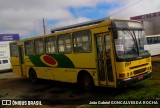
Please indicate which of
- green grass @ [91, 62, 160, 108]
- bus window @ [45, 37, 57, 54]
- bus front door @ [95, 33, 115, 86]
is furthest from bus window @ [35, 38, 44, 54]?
green grass @ [91, 62, 160, 108]

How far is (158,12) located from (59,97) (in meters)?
57.0

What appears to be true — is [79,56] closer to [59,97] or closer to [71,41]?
[71,41]

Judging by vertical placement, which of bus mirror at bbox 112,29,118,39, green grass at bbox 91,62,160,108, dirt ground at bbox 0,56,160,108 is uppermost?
bus mirror at bbox 112,29,118,39

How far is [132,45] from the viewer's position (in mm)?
11859

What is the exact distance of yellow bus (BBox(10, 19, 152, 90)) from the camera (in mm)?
11383

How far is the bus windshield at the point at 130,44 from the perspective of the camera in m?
11.4

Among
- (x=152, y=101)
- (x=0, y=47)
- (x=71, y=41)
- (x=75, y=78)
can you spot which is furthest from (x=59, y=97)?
(x=0, y=47)

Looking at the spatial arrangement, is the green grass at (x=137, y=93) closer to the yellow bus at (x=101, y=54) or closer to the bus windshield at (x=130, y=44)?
the yellow bus at (x=101, y=54)

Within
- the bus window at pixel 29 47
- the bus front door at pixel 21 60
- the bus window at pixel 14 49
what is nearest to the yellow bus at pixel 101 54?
the bus window at pixel 29 47

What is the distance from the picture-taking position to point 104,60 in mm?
11961

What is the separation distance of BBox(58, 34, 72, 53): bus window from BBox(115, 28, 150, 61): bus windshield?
3.25 metres

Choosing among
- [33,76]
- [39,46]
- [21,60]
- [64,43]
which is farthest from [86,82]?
[21,60]

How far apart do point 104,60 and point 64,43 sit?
125 inches

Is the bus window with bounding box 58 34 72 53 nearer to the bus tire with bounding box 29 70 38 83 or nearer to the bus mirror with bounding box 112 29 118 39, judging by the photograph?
the bus mirror with bounding box 112 29 118 39
